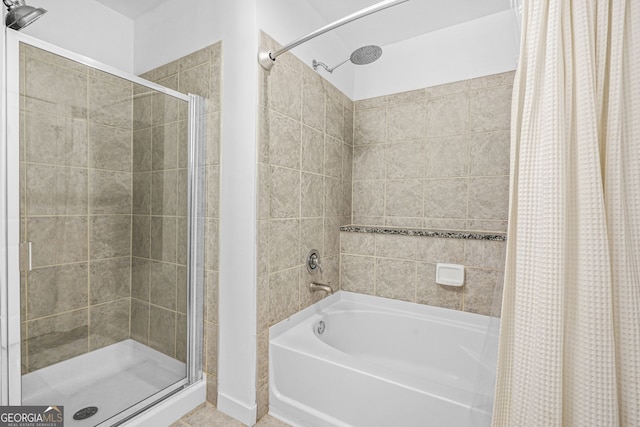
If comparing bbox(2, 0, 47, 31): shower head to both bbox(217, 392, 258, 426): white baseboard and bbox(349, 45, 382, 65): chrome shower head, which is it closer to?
bbox(349, 45, 382, 65): chrome shower head

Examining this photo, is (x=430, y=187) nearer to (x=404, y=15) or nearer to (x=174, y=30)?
(x=404, y=15)

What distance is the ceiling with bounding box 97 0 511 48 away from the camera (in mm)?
1740

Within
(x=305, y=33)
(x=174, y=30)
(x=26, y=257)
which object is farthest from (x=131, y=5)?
(x=26, y=257)

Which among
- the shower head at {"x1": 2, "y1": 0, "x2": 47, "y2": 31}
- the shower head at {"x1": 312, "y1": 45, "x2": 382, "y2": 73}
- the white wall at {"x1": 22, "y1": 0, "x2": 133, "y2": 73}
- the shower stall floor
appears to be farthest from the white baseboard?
the white wall at {"x1": 22, "y1": 0, "x2": 133, "y2": 73}

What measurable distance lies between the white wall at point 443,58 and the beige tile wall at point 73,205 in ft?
5.40

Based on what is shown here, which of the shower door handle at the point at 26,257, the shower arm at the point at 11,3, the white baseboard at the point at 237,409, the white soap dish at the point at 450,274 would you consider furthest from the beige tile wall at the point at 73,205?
the white soap dish at the point at 450,274

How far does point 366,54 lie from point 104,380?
2.16 metres

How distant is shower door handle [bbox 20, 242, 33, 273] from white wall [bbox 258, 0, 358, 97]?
132 centimetres

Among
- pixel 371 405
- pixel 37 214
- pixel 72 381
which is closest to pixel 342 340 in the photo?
pixel 371 405

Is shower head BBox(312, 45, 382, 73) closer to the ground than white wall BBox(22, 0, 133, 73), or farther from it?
closer to the ground

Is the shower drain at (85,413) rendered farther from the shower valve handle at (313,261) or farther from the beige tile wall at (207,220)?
the shower valve handle at (313,261)

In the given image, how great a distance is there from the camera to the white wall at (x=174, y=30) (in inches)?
59.7

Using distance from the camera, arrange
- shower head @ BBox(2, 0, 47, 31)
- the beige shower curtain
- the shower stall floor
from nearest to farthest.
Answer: the beige shower curtain → shower head @ BBox(2, 0, 47, 31) → the shower stall floor

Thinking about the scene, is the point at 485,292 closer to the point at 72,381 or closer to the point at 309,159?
the point at 309,159
